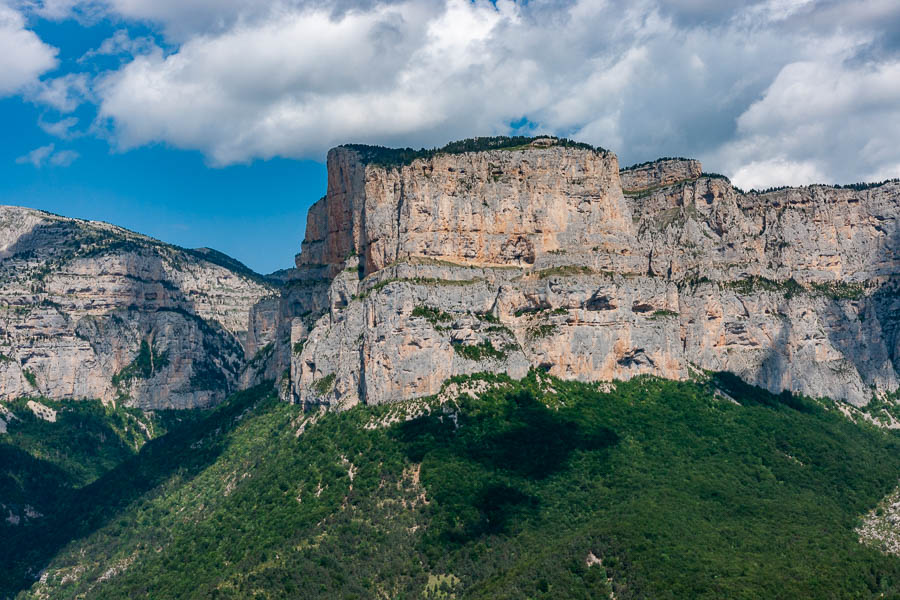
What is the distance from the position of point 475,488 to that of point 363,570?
15.5m

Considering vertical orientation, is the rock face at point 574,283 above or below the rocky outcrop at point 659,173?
below

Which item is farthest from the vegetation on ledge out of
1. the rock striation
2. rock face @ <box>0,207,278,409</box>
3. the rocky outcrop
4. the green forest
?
rock face @ <box>0,207,278,409</box>

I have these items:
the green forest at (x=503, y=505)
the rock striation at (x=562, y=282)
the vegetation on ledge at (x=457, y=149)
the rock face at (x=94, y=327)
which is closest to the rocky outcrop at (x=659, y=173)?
the rock striation at (x=562, y=282)

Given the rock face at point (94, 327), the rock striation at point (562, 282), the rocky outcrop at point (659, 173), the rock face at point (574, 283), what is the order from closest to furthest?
the rock face at point (574, 283) < the rock striation at point (562, 282) < the rocky outcrop at point (659, 173) < the rock face at point (94, 327)

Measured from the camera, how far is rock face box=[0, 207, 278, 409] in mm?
172500

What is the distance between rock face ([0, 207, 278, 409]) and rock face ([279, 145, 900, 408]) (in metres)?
57.1

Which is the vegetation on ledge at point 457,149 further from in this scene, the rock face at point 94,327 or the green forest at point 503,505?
the rock face at point 94,327

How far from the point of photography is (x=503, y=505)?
89.5 metres

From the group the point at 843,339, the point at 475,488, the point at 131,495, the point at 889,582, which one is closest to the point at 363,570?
the point at 475,488

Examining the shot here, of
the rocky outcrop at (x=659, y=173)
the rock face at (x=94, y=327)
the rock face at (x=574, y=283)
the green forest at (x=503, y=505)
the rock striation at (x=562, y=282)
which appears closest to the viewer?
the green forest at (x=503, y=505)

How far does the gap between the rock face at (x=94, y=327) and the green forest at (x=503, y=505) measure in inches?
1858

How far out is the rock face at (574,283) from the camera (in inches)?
4417

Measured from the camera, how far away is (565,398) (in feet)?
362

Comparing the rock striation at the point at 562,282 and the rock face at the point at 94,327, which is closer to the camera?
the rock striation at the point at 562,282
